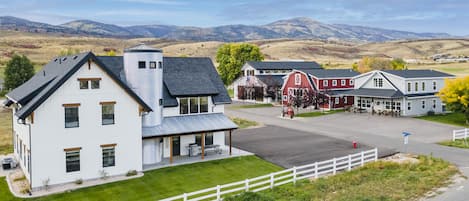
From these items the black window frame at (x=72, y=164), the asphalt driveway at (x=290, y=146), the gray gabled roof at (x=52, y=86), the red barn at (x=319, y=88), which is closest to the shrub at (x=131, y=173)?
the black window frame at (x=72, y=164)

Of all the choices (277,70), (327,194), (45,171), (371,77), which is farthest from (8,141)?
(277,70)

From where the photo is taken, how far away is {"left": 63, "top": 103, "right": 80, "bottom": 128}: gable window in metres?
23.0

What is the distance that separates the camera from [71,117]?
23141 mm

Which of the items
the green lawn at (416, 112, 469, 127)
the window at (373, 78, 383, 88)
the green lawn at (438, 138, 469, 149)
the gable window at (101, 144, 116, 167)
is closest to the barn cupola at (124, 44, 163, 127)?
the gable window at (101, 144, 116, 167)

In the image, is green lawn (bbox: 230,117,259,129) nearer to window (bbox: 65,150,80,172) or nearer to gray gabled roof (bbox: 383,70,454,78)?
gray gabled roof (bbox: 383,70,454,78)

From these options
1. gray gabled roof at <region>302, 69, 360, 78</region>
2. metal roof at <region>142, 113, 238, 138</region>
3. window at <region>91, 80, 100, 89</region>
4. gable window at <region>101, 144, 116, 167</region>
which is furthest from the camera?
gray gabled roof at <region>302, 69, 360, 78</region>

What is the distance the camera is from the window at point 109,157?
24.3 m

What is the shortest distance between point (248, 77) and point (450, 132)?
3865 centimetres

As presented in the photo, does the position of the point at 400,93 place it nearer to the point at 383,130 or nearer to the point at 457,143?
the point at 383,130

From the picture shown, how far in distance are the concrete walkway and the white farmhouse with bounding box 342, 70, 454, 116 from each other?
3.03 meters

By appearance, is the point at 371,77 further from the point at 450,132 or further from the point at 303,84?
the point at 450,132

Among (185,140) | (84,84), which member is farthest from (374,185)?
(84,84)

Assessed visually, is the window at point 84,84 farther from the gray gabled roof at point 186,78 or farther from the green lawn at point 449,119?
the green lawn at point 449,119

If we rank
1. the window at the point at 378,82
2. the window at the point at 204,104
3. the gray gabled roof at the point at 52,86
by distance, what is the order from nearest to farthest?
the gray gabled roof at the point at 52,86, the window at the point at 204,104, the window at the point at 378,82
